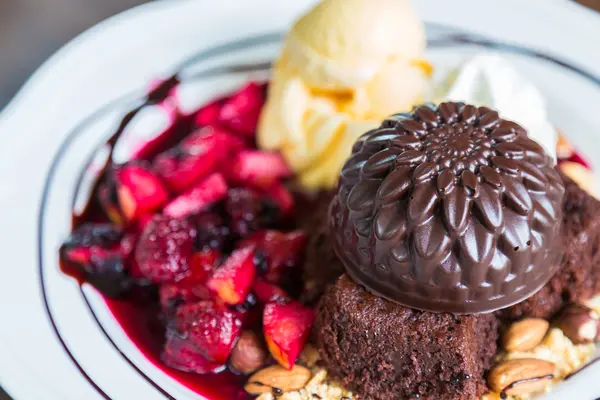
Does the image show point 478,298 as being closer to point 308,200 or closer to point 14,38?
point 308,200

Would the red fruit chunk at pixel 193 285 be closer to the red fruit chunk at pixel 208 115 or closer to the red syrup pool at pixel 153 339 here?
the red syrup pool at pixel 153 339

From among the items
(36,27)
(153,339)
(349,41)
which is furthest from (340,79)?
(36,27)

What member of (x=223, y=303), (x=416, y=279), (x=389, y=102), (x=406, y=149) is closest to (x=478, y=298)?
(x=416, y=279)

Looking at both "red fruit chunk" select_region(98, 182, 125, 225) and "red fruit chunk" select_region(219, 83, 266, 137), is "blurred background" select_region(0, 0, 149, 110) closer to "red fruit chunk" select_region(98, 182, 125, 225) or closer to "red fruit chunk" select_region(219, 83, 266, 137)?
"red fruit chunk" select_region(98, 182, 125, 225)


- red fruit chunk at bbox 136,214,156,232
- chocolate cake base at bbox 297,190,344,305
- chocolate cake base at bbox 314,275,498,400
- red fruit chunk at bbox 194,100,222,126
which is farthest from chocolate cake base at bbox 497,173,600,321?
red fruit chunk at bbox 194,100,222,126

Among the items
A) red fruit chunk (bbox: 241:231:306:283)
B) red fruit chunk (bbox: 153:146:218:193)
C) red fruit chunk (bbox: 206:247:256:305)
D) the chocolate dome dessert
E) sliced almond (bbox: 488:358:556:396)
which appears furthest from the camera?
red fruit chunk (bbox: 153:146:218:193)

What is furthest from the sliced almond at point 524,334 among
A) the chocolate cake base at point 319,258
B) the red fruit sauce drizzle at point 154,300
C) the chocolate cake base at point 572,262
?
the red fruit sauce drizzle at point 154,300
